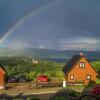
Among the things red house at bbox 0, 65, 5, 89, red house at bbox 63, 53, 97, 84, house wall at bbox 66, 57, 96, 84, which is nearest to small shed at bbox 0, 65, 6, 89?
red house at bbox 0, 65, 5, 89

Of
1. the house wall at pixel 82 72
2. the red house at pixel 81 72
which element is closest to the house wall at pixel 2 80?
the red house at pixel 81 72

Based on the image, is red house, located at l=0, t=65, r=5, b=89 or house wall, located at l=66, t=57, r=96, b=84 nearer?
red house, located at l=0, t=65, r=5, b=89

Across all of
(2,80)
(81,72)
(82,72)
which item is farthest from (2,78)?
(82,72)

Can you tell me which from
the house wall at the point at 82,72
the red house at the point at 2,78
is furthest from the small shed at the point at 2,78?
the house wall at the point at 82,72

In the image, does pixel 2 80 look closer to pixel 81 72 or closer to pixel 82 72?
pixel 81 72

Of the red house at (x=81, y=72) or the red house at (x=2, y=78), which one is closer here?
the red house at (x=2, y=78)

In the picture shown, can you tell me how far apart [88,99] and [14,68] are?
80.1m

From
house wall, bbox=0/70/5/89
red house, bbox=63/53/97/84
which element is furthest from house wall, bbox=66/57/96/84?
house wall, bbox=0/70/5/89

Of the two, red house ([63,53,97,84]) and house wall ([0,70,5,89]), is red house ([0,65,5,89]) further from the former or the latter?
red house ([63,53,97,84])

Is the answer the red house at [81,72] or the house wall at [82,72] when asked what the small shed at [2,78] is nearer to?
the red house at [81,72]

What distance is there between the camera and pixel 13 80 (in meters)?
84.8

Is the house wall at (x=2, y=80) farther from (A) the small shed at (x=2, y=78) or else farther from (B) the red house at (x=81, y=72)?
(B) the red house at (x=81, y=72)

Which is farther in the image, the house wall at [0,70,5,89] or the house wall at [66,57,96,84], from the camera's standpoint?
the house wall at [66,57,96,84]

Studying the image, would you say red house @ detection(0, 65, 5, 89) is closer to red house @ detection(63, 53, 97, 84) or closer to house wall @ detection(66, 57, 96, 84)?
red house @ detection(63, 53, 97, 84)
